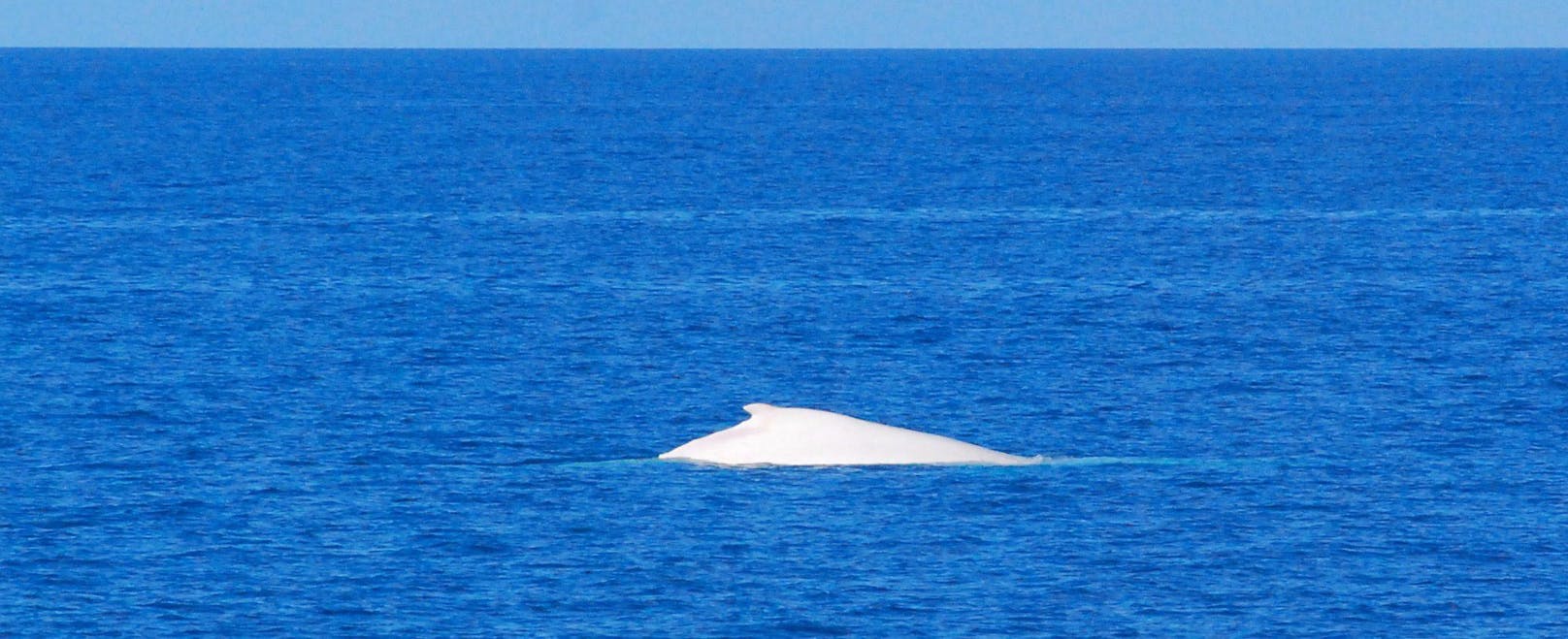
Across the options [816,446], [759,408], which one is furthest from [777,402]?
[816,446]

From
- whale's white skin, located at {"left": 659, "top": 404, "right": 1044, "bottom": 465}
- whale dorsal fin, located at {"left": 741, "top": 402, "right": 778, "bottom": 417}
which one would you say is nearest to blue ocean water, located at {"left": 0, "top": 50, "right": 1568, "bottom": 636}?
whale's white skin, located at {"left": 659, "top": 404, "right": 1044, "bottom": 465}

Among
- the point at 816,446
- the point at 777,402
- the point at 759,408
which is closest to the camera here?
the point at 816,446

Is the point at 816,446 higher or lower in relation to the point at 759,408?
lower

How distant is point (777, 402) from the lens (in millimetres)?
65750

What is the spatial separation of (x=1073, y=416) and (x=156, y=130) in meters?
150

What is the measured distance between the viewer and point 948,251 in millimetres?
101500

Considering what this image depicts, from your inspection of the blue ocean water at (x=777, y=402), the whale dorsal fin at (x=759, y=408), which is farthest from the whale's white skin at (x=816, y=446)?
the blue ocean water at (x=777, y=402)

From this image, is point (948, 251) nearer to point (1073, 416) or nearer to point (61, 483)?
point (1073, 416)

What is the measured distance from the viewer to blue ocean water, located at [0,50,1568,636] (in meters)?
43.5

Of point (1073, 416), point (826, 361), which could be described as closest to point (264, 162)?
point (826, 361)

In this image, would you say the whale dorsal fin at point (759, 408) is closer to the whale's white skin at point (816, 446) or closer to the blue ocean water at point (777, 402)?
the whale's white skin at point (816, 446)

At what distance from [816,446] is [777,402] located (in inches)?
436

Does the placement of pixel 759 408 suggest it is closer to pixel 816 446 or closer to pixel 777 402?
pixel 816 446

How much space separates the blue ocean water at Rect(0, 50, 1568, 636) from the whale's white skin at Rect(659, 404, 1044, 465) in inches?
38.8
